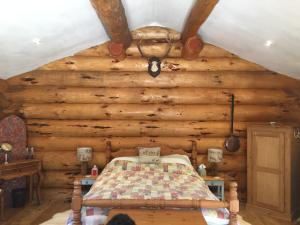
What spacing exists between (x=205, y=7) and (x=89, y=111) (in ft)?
9.11

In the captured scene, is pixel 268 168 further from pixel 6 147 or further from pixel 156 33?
pixel 6 147

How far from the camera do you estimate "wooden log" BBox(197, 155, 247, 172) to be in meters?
5.38

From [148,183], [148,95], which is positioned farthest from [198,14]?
[148,183]

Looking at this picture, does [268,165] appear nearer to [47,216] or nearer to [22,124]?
[47,216]

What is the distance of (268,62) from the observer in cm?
A: 494

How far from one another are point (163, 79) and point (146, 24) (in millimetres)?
967

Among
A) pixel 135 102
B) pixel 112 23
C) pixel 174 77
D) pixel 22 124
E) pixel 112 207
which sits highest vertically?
pixel 112 23

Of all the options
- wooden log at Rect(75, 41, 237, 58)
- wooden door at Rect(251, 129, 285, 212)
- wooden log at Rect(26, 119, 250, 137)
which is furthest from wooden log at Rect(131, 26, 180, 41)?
wooden door at Rect(251, 129, 285, 212)

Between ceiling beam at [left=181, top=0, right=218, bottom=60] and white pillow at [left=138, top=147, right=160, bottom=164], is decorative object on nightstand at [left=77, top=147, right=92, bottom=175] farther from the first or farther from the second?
ceiling beam at [left=181, top=0, right=218, bottom=60]

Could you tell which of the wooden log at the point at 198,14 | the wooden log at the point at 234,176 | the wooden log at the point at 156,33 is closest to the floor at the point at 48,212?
the wooden log at the point at 234,176

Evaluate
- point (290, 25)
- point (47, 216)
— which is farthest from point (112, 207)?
point (290, 25)

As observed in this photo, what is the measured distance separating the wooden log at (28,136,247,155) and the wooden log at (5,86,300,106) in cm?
64

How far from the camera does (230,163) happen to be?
5.39 meters

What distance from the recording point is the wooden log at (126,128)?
5.34 m
